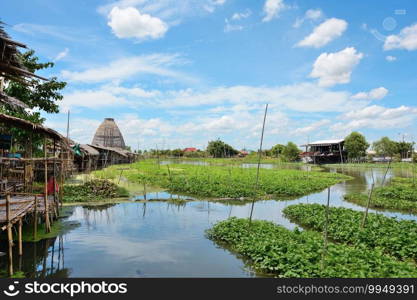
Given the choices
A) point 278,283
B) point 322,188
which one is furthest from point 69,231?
point 322,188

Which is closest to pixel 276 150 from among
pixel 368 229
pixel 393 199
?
pixel 393 199

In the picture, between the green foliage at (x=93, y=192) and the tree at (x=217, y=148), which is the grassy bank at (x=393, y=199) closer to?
the green foliage at (x=93, y=192)

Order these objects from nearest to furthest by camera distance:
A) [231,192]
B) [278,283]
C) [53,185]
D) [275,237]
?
[278,283]
[275,237]
[53,185]
[231,192]

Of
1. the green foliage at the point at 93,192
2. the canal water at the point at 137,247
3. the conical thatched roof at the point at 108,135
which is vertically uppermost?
the conical thatched roof at the point at 108,135

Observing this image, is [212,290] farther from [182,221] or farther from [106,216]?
[106,216]

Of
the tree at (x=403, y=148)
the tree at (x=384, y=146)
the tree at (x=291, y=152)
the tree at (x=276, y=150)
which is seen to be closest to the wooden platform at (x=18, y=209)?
the tree at (x=291, y=152)

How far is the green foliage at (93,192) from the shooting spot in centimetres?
1709

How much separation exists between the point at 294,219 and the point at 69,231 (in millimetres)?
9635

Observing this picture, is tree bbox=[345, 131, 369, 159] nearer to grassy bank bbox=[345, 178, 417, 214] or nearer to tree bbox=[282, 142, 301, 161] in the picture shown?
tree bbox=[282, 142, 301, 161]

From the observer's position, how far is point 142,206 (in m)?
16.4

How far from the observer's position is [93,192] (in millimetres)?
17984

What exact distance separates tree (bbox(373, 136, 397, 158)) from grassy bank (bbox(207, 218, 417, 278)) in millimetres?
69474

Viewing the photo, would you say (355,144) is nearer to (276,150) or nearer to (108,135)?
(276,150)

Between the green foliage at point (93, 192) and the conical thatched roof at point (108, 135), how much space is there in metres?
38.1
